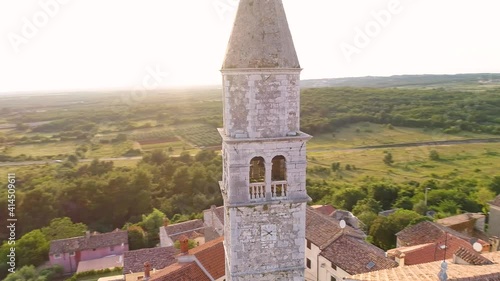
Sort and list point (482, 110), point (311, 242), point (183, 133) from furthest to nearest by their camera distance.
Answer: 1. point (482, 110)
2. point (183, 133)
3. point (311, 242)

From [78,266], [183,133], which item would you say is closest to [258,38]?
[78,266]

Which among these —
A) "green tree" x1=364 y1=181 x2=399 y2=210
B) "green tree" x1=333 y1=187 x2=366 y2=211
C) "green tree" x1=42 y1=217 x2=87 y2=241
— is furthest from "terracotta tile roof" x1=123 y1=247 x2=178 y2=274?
"green tree" x1=364 y1=181 x2=399 y2=210

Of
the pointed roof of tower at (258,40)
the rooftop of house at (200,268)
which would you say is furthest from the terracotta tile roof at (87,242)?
the pointed roof of tower at (258,40)

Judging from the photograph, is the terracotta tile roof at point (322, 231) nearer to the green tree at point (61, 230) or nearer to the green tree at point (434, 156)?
the green tree at point (61, 230)

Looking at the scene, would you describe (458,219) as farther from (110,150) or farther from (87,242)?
(110,150)

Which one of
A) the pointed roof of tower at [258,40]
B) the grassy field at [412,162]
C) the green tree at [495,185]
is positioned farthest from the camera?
the grassy field at [412,162]

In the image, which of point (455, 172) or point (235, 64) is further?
point (455, 172)

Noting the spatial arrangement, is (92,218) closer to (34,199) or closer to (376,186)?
(34,199)
